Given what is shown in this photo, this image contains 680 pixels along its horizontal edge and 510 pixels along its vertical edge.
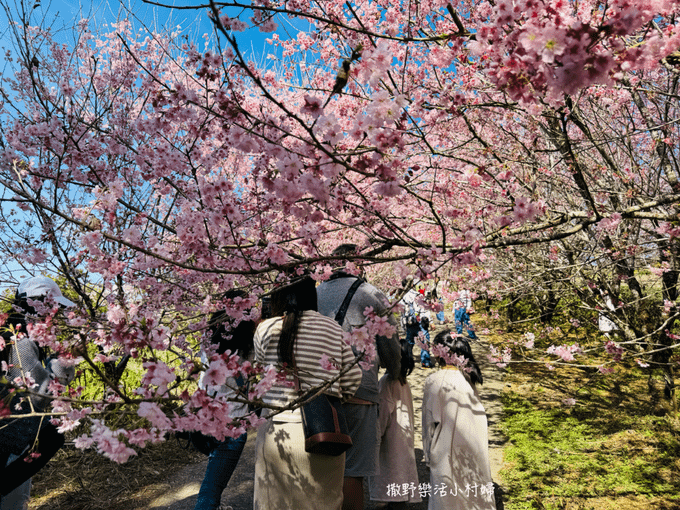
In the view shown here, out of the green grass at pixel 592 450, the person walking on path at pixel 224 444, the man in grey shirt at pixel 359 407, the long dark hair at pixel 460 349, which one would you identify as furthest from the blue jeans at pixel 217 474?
the green grass at pixel 592 450

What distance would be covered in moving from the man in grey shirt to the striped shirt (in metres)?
0.73

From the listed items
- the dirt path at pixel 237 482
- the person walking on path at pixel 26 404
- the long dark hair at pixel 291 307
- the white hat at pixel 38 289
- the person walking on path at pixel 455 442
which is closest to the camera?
the long dark hair at pixel 291 307

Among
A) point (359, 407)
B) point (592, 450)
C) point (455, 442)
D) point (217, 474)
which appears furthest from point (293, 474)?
point (592, 450)

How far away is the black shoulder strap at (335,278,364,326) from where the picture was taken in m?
3.27

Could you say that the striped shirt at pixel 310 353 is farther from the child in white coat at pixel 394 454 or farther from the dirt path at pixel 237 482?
the dirt path at pixel 237 482

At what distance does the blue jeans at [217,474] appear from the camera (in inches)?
121

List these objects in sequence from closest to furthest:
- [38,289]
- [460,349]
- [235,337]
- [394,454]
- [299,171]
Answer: [299,171], [38,289], [235,337], [460,349], [394,454]

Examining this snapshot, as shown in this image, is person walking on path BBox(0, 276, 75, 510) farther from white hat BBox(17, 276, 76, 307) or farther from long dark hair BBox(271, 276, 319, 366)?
long dark hair BBox(271, 276, 319, 366)

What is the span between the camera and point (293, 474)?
86.2 inches

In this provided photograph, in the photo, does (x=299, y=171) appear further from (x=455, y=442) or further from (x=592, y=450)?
(x=592, y=450)

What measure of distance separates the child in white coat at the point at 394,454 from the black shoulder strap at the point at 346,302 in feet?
3.69

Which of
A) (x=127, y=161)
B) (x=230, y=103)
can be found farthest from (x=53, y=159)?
(x=230, y=103)

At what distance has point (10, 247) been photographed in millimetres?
4980

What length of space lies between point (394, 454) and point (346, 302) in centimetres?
168
